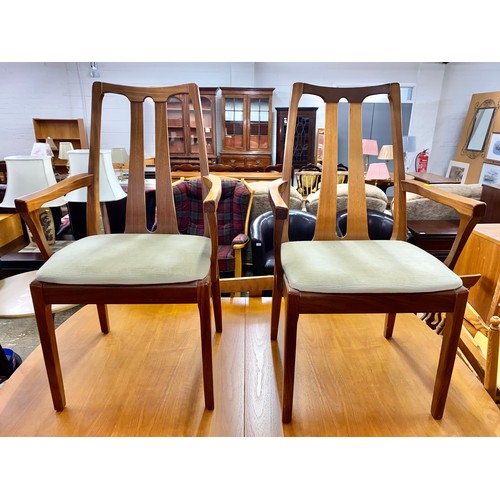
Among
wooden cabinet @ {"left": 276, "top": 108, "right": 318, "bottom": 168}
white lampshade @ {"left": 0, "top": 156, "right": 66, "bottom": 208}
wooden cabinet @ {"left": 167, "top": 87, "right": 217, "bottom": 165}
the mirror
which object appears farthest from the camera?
wooden cabinet @ {"left": 276, "top": 108, "right": 318, "bottom": 168}

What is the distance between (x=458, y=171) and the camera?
5.73 m

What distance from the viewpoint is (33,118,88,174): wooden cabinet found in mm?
5617

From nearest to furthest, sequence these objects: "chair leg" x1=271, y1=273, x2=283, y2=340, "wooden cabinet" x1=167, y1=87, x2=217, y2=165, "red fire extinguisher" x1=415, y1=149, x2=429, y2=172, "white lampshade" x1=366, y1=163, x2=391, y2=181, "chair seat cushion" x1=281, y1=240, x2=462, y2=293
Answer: "chair seat cushion" x1=281, y1=240, x2=462, y2=293 < "chair leg" x1=271, y1=273, x2=283, y2=340 < "white lampshade" x1=366, y1=163, x2=391, y2=181 < "wooden cabinet" x1=167, y1=87, x2=217, y2=165 < "red fire extinguisher" x1=415, y1=149, x2=429, y2=172

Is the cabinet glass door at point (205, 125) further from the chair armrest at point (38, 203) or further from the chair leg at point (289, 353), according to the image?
the chair leg at point (289, 353)

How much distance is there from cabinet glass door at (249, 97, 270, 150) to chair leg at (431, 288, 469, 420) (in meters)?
5.12

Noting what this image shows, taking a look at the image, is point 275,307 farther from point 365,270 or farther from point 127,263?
point 127,263

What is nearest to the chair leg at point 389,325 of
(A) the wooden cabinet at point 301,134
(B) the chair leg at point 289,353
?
(B) the chair leg at point 289,353

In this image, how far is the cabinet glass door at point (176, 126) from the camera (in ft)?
18.0

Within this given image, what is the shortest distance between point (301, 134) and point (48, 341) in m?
5.35

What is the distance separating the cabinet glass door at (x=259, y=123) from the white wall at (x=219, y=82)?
0.41 m

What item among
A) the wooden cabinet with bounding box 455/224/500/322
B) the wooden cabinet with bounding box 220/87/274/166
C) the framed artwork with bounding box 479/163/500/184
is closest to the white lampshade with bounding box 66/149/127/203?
the wooden cabinet with bounding box 455/224/500/322

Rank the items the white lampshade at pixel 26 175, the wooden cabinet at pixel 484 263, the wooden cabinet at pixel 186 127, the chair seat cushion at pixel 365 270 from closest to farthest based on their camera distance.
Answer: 1. the chair seat cushion at pixel 365 270
2. the white lampshade at pixel 26 175
3. the wooden cabinet at pixel 484 263
4. the wooden cabinet at pixel 186 127

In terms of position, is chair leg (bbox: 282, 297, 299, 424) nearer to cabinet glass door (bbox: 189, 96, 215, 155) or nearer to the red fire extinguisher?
cabinet glass door (bbox: 189, 96, 215, 155)
